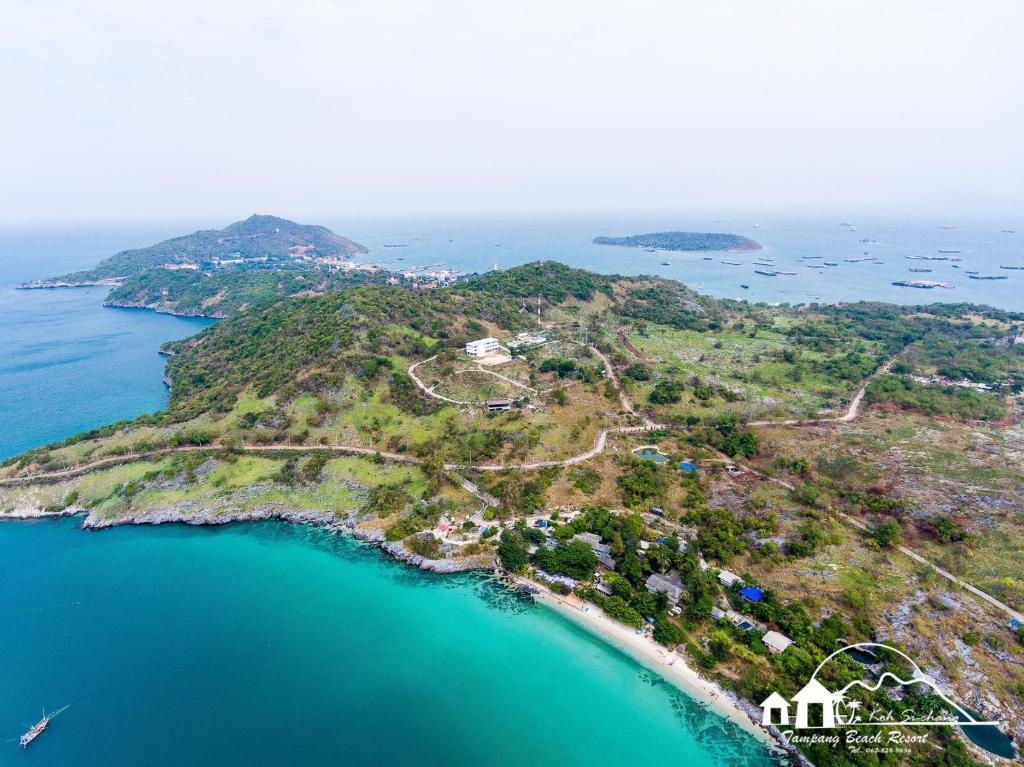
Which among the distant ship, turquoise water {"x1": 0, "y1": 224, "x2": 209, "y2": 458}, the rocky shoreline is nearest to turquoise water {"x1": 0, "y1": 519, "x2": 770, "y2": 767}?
turquoise water {"x1": 0, "y1": 224, "x2": 209, "y2": 458}

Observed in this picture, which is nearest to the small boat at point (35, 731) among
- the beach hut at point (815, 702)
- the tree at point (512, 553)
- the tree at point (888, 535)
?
the tree at point (512, 553)

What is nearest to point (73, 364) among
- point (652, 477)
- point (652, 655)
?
point (652, 477)

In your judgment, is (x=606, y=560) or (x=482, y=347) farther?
(x=482, y=347)

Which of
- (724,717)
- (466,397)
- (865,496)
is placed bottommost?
(724,717)

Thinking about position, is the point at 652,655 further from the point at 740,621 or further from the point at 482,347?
the point at 482,347

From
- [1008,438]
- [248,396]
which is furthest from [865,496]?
[248,396]

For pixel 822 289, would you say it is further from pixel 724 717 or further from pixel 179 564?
pixel 179 564

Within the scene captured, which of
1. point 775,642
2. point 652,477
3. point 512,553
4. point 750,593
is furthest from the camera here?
point 652,477

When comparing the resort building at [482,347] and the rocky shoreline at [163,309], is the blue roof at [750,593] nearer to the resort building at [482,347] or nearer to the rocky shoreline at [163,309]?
the resort building at [482,347]
